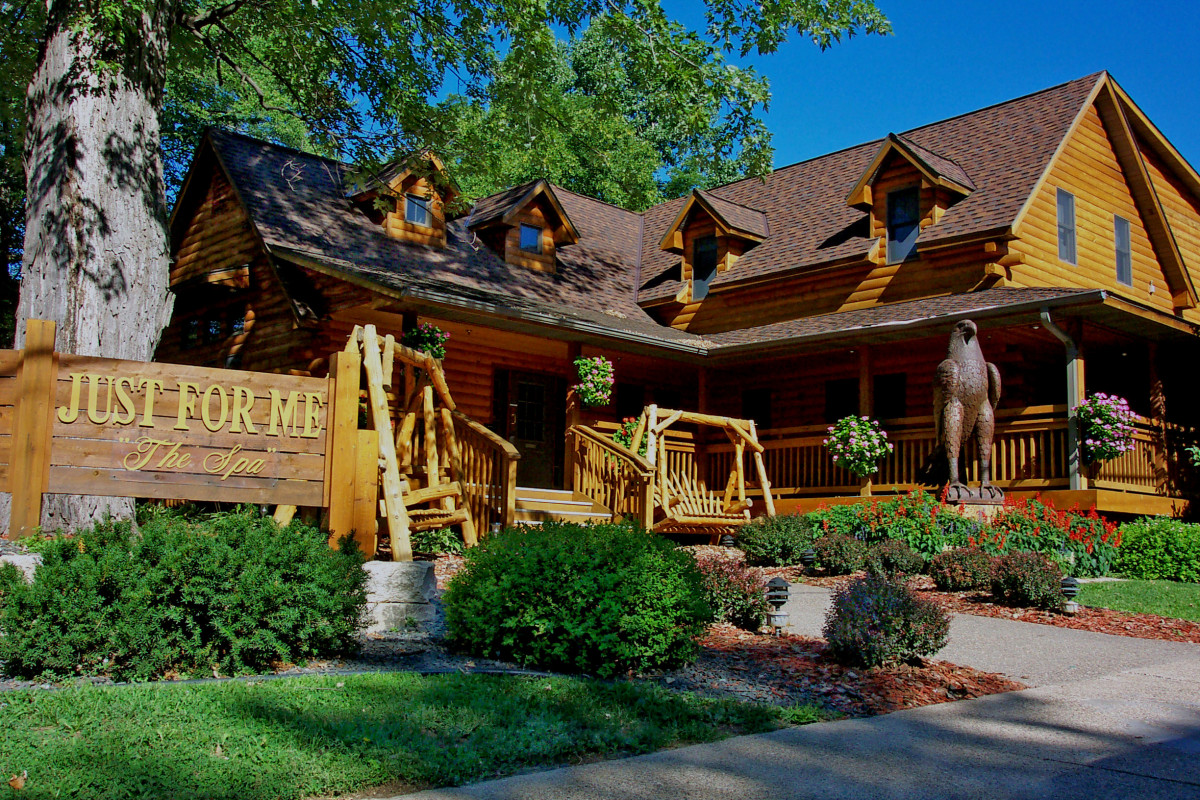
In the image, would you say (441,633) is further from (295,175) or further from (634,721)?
(295,175)

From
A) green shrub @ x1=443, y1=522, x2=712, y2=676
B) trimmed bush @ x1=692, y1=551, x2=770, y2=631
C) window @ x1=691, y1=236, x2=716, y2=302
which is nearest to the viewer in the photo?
green shrub @ x1=443, y1=522, x2=712, y2=676

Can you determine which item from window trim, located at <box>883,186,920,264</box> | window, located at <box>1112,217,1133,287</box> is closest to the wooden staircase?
window trim, located at <box>883,186,920,264</box>

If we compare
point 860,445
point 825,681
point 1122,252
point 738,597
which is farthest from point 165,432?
point 1122,252

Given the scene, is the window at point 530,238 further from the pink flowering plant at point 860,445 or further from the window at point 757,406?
the pink flowering plant at point 860,445

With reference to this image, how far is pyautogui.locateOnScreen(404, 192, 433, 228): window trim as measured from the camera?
18.8 meters

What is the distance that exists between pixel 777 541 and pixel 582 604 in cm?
696

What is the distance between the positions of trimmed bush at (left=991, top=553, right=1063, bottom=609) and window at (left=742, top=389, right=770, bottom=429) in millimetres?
10970

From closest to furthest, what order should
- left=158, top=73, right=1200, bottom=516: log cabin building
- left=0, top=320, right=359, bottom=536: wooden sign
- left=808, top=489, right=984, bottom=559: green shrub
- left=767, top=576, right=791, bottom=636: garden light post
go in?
left=0, top=320, right=359, bottom=536: wooden sign, left=767, top=576, right=791, bottom=636: garden light post, left=808, top=489, right=984, bottom=559: green shrub, left=158, top=73, right=1200, bottom=516: log cabin building

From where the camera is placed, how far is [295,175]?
1869 cm

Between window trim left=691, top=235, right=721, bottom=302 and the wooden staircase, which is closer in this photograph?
the wooden staircase

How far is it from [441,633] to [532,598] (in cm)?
119

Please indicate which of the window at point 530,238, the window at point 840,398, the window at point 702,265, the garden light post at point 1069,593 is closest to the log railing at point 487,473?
the garden light post at point 1069,593

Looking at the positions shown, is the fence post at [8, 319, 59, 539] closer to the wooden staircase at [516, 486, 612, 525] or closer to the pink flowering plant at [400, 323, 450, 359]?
the wooden staircase at [516, 486, 612, 525]

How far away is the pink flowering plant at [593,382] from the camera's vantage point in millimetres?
16859
